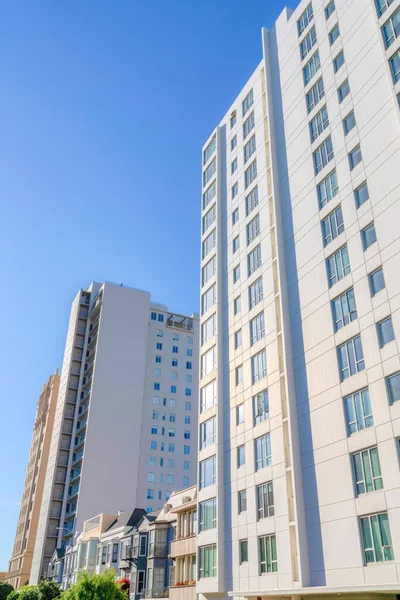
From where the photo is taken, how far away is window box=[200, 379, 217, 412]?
149ft

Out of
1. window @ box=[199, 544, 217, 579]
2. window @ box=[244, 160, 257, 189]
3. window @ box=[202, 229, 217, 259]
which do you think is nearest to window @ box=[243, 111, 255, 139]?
window @ box=[244, 160, 257, 189]

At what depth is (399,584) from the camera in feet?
78.2

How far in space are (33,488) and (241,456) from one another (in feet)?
302

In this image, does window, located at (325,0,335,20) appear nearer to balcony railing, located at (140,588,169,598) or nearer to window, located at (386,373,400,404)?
window, located at (386,373,400,404)

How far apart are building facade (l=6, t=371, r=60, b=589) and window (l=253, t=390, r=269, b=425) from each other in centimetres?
8682

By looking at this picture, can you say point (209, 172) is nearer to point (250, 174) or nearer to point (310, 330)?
point (250, 174)

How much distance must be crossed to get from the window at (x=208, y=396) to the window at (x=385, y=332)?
19233mm

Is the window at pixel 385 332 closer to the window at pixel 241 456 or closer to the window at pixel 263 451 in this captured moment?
the window at pixel 263 451

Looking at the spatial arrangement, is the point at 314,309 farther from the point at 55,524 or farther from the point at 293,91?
the point at 55,524

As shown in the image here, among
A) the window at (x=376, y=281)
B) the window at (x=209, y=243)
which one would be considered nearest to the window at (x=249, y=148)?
the window at (x=209, y=243)

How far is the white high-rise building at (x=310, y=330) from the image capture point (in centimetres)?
2806

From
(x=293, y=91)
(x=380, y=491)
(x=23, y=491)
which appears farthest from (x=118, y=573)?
(x=23, y=491)

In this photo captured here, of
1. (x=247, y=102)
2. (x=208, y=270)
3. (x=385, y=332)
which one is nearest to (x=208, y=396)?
(x=208, y=270)

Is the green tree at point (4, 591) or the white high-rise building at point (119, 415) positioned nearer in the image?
the green tree at point (4, 591)
